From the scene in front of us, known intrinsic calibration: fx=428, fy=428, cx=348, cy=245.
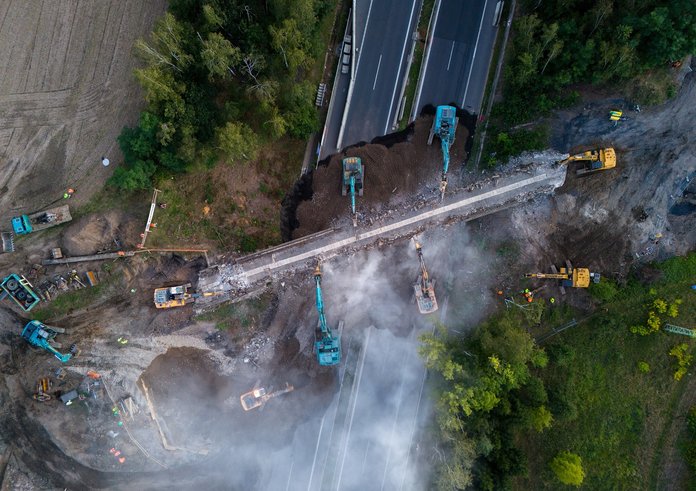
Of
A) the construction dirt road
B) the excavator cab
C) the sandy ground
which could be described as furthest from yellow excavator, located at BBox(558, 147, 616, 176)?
the sandy ground

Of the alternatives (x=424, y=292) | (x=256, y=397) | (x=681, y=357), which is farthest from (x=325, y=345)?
(x=681, y=357)

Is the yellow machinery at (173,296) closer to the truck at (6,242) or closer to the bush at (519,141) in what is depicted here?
the truck at (6,242)

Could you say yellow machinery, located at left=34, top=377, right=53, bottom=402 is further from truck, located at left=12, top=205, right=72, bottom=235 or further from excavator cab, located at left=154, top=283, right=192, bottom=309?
truck, located at left=12, top=205, right=72, bottom=235

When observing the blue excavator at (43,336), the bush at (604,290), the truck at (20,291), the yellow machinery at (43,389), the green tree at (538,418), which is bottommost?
the yellow machinery at (43,389)

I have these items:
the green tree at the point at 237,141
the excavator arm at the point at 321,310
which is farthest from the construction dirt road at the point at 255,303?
the green tree at the point at 237,141

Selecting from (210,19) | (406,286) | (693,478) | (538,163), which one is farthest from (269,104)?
(693,478)

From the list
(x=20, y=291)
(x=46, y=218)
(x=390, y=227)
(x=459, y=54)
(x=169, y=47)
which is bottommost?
(x=20, y=291)

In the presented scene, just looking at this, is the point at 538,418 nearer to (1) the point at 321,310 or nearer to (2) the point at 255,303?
(1) the point at 321,310
